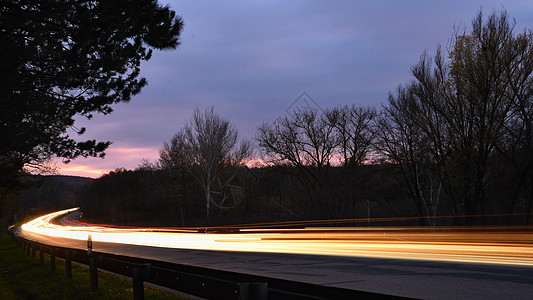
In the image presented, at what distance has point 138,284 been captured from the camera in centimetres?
725

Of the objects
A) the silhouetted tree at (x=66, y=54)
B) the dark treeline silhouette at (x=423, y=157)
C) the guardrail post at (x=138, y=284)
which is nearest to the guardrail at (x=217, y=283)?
the guardrail post at (x=138, y=284)

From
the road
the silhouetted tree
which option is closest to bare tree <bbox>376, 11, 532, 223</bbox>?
the road

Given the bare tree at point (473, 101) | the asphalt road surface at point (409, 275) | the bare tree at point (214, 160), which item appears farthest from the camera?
the bare tree at point (214, 160)

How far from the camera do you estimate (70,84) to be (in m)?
14.6

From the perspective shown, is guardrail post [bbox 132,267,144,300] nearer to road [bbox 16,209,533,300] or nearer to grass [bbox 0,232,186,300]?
grass [bbox 0,232,186,300]

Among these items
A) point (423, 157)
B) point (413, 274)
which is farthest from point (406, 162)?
point (413, 274)

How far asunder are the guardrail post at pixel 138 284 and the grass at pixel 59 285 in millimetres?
2334

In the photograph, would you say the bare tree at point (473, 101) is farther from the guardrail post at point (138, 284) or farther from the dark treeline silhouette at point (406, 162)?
the guardrail post at point (138, 284)

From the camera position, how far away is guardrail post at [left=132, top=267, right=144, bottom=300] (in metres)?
7.19

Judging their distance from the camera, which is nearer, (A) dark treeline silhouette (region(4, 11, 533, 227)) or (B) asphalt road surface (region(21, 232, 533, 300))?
(B) asphalt road surface (region(21, 232, 533, 300))

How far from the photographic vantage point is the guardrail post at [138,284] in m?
7.19

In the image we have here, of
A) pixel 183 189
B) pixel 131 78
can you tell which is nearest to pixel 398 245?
pixel 131 78

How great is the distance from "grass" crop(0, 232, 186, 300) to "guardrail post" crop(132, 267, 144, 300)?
2.33 metres

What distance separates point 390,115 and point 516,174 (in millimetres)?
13453
